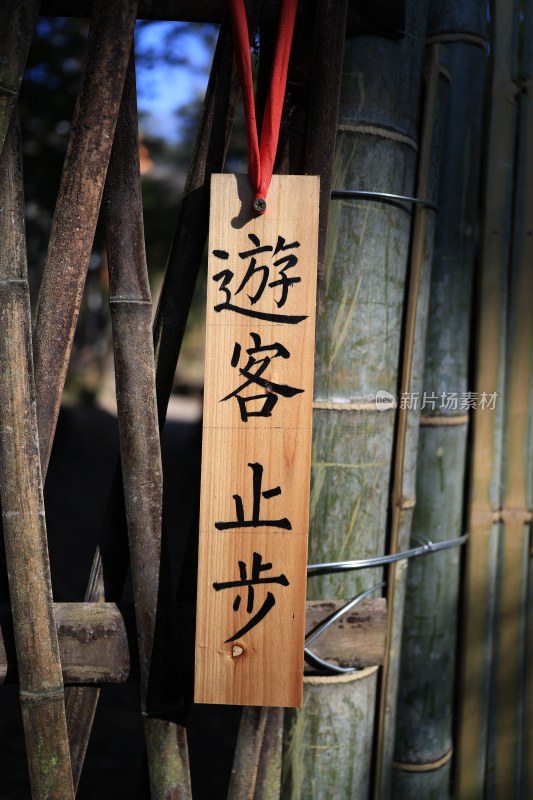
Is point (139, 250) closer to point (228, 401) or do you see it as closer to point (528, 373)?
point (228, 401)

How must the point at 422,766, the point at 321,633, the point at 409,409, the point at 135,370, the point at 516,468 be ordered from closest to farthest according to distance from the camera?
the point at 135,370
the point at 321,633
the point at 409,409
the point at 422,766
the point at 516,468

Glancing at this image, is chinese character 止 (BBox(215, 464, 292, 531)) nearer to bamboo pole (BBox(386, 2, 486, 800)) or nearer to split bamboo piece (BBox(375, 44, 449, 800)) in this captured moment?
split bamboo piece (BBox(375, 44, 449, 800))

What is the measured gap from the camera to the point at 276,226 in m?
1.39

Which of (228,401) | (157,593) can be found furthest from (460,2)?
(157,593)

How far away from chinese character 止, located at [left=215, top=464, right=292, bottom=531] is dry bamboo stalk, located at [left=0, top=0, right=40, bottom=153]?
79 cm

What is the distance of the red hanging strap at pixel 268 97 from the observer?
1.37 m

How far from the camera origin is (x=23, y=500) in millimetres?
1453

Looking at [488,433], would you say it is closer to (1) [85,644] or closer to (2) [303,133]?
(2) [303,133]

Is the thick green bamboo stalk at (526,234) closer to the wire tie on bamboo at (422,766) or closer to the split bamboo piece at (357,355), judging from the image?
the wire tie on bamboo at (422,766)

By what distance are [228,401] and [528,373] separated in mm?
1057

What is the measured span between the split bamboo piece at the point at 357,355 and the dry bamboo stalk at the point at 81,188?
50cm

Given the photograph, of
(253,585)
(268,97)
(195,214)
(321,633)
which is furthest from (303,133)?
(321,633)

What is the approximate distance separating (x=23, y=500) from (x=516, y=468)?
4.37ft

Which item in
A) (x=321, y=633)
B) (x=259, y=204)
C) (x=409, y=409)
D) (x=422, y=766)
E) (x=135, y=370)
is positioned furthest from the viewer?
(x=422, y=766)
